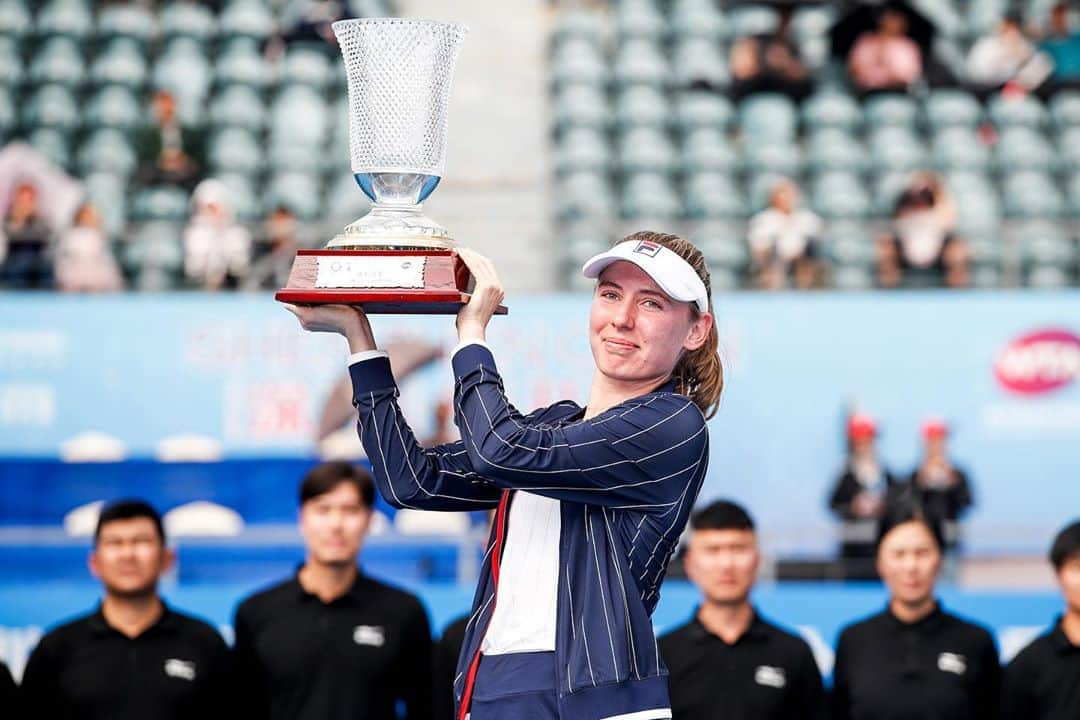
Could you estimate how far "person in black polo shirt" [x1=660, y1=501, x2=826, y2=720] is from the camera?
17.1ft

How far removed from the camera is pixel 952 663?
5457mm

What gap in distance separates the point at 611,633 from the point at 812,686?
2533 mm

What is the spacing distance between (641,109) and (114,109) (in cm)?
385

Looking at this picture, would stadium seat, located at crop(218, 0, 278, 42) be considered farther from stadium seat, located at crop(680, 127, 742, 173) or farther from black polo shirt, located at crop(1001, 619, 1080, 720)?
black polo shirt, located at crop(1001, 619, 1080, 720)

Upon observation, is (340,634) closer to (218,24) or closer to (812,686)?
(812,686)

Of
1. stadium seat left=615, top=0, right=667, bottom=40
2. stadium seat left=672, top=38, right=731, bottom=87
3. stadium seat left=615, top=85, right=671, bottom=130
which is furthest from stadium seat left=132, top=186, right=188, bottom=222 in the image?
stadium seat left=615, top=0, right=667, bottom=40

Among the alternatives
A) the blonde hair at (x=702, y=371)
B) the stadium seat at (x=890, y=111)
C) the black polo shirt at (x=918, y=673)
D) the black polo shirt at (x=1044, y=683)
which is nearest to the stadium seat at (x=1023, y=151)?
the stadium seat at (x=890, y=111)

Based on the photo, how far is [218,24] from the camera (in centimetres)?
1360

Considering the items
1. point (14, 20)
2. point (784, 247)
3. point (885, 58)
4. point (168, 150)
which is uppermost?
point (14, 20)

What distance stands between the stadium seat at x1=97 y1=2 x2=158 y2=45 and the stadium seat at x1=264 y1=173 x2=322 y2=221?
211 centimetres

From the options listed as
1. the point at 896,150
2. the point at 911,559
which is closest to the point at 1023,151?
the point at 896,150

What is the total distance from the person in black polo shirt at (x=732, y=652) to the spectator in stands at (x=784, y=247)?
5.14 m

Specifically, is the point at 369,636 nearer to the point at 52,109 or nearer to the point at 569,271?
the point at 569,271

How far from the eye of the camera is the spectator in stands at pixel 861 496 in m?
8.70
